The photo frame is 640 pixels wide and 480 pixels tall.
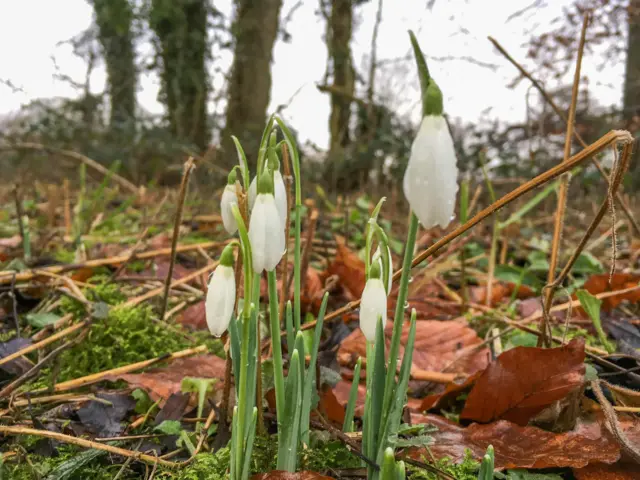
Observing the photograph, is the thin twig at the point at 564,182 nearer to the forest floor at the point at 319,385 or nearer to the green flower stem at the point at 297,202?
the forest floor at the point at 319,385

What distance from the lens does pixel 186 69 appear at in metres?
8.57

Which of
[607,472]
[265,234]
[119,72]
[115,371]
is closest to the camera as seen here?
[265,234]

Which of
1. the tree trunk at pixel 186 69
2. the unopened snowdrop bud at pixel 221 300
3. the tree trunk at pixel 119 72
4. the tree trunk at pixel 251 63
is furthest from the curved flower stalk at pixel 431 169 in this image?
the tree trunk at pixel 119 72

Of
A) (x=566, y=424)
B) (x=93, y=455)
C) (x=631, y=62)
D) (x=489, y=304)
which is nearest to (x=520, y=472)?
(x=566, y=424)

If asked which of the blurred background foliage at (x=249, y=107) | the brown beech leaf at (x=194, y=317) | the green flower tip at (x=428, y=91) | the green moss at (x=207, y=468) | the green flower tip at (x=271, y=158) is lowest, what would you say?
the green moss at (x=207, y=468)

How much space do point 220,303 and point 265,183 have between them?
0.18 m

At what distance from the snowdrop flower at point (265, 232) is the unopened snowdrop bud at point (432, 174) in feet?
0.65

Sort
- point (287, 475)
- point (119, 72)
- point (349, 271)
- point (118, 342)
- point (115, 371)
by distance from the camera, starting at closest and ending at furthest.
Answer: point (287, 475), point (115, 371), point (118, 342), point (349, 271), point (119, 72)

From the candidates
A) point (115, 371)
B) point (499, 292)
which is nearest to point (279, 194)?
point (115, 371)

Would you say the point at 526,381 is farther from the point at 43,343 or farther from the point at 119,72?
the point at 119,72

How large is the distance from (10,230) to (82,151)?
5.08 m

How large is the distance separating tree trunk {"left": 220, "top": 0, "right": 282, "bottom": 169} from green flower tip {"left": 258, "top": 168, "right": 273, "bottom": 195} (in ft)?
22.6

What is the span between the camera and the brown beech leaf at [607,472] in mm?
937

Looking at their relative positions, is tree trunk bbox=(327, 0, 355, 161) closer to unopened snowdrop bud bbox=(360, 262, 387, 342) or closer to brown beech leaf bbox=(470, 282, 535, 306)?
brown beech leaf bbox=(470, 282, 535, 306)
